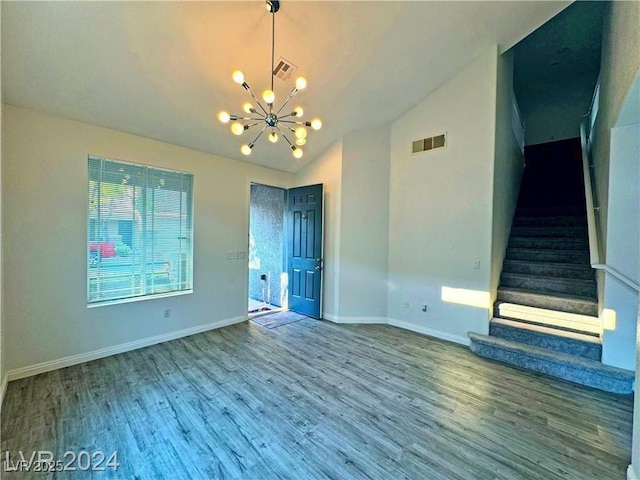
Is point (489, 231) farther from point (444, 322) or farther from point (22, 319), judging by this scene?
point (22, 319)

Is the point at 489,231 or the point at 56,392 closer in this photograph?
the point at 56,392

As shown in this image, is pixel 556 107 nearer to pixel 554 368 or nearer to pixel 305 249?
pixel 554 368

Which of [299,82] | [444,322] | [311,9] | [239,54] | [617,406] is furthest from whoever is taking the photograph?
[444,322]

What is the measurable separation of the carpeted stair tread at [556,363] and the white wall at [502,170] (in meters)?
0.64

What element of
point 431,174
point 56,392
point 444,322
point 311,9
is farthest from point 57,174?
point 444,322

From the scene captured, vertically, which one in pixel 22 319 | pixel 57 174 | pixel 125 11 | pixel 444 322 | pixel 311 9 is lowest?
pixel 444 322

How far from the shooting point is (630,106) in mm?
2225

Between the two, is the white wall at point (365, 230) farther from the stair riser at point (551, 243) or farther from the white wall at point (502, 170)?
the stair riser at point (551, 243)

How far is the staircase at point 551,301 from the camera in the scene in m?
2.88

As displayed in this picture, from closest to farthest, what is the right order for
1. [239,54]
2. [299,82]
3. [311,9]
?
1. [299,82]
2. [311,9]
3. [239,54]

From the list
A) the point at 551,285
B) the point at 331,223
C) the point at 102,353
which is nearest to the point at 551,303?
the point at 551,285

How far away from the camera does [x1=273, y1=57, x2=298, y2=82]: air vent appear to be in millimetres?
3031

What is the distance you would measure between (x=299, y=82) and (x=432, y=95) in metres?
2.82

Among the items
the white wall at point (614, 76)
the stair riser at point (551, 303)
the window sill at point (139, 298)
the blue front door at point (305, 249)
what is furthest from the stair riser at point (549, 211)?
the window sill at point (139, 298)
